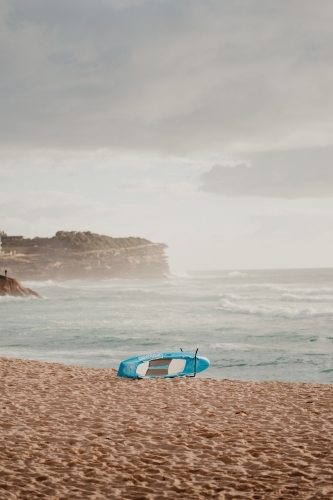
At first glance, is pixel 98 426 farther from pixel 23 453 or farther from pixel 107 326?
pixel 107 326

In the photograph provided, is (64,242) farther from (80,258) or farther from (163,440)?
(163,440)

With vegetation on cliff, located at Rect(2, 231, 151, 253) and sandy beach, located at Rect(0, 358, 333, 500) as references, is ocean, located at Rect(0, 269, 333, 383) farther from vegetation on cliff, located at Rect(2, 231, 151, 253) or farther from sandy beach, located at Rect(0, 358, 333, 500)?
vegetation on cliff, located at Rect(2, 231, 151, 253)

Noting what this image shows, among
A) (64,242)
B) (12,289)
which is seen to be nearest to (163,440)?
(12,289)

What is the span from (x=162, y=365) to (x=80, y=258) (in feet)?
348

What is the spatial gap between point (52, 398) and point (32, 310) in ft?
91.0

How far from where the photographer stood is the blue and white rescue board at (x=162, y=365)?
14070mm

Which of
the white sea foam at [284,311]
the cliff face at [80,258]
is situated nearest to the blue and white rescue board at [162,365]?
the white sea foam at [284,311]

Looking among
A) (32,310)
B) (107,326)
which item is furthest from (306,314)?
(32,310)

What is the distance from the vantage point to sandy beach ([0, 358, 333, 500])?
592cm

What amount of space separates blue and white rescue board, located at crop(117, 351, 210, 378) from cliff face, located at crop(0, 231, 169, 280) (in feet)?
309

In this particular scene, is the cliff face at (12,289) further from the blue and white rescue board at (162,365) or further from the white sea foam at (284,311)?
the blue and white rescue board at (162,365)

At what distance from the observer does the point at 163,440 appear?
25.8 feet

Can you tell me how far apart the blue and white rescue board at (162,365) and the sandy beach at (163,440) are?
1.08 m

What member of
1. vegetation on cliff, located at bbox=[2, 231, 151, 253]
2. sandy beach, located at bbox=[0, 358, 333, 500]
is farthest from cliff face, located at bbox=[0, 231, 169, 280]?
sandy beach, located at bbox=[0, 358, 333, 500]
